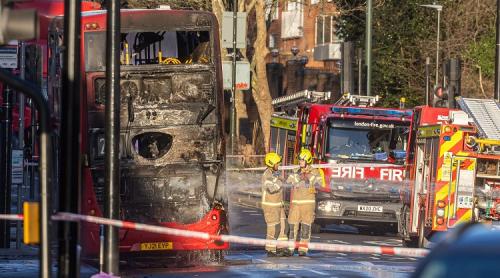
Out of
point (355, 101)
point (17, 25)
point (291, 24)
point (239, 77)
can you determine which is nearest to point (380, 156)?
point (355, 101)

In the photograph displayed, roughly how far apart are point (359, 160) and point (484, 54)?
2016 centimetres

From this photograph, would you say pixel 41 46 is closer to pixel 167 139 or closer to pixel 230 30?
pixel 167 139

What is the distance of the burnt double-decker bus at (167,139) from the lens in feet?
60.0

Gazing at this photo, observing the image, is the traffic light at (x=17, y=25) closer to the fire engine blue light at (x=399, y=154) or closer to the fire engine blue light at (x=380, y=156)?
the fire engine blue light at (x=399, y=154)

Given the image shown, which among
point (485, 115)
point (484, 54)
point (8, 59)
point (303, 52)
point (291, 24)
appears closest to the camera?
point (8, 59)

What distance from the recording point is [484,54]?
150ft

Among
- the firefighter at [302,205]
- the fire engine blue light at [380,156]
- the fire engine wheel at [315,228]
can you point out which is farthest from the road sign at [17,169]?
the fire engine blue light at [380,156]

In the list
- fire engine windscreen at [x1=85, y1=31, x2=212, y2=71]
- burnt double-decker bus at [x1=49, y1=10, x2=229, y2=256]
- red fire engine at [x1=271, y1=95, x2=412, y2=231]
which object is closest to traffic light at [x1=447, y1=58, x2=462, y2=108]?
red fire engine at [x1=271, y1=95, x2=412, y2=231]

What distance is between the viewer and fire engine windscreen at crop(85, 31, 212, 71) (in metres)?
18.5

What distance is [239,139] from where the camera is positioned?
4959 cm

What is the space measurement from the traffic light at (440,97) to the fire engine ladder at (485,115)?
5641 millimetres

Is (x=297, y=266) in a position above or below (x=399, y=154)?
below

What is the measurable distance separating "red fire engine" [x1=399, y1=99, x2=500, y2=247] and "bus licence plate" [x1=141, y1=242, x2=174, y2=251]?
5.20 m

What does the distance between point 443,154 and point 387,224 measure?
17.7 feet
